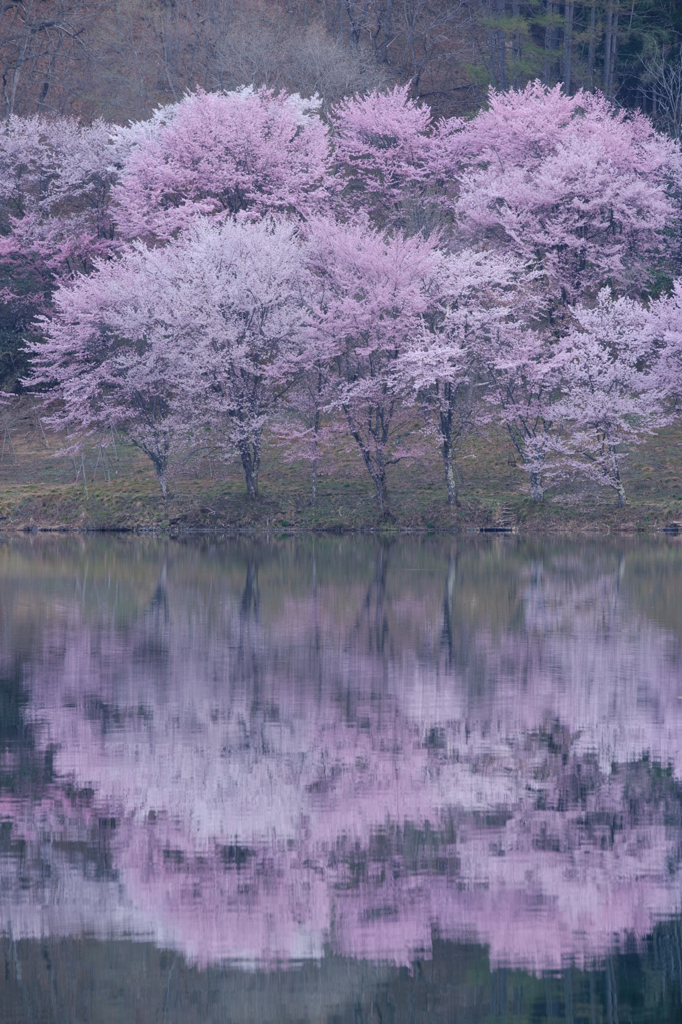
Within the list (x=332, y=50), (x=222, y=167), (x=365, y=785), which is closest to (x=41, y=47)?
(x=332, y=50)

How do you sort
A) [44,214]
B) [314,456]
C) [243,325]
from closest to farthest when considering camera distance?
[243,325], [314,456], [44,214]

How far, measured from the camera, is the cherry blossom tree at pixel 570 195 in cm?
4619

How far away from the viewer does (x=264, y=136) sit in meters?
49.6

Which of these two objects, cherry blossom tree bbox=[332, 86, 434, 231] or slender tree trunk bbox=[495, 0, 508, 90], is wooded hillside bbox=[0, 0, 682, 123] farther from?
cherry blossom tree bbox=[332, 86, 434, 231]

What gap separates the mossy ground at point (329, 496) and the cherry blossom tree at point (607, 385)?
4.24 ft

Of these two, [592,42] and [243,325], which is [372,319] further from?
[592,42]

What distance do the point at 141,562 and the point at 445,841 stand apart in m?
24.2

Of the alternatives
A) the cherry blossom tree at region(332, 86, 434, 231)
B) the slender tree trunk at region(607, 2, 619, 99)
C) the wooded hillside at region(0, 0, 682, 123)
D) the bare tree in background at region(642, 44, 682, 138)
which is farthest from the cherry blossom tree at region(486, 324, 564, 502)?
the slender tree trunk at region(607, 2, 619, 99)

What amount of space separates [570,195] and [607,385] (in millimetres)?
8401

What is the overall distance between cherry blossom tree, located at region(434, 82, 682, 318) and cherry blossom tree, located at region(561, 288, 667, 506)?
2.77 meters

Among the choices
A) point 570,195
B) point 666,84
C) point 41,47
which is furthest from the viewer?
point 41,47

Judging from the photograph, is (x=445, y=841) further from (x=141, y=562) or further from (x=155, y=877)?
(x=141, y=562)

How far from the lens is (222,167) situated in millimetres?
48281

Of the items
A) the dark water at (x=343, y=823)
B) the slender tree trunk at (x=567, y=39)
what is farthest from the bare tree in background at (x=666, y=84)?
the dark water at (x=343, y=823)
